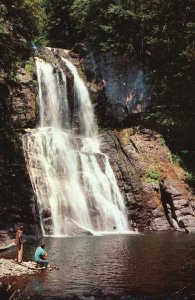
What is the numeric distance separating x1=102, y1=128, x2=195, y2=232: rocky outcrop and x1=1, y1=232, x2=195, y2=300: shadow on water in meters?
7.73

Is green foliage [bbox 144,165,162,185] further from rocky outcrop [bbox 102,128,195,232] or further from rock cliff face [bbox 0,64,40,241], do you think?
rock cliff face [bbox 0,64,40,241]

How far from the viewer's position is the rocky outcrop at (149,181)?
28.2 m

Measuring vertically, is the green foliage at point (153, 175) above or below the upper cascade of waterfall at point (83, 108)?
below

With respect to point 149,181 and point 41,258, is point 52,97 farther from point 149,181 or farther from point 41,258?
point 41,258

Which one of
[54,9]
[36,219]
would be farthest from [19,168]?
[54,9]

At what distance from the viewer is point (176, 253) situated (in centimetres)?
1702

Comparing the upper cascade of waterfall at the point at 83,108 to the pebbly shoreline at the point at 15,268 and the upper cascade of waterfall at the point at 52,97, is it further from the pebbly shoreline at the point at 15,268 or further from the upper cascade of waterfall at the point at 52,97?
the pebbly shoreline at the point at 15,268

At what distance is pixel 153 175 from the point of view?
30484mm

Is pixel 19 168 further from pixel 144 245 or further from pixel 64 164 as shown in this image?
pixel 144 245

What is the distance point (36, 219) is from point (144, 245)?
6880mm

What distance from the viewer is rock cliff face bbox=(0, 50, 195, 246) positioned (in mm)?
22719

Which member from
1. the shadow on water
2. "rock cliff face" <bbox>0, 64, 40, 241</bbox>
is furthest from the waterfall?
the shadow on water

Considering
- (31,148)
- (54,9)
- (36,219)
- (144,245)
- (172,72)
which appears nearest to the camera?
(144,245)

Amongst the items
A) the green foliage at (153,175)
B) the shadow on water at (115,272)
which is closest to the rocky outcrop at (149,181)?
the green foliage at (153,175)
